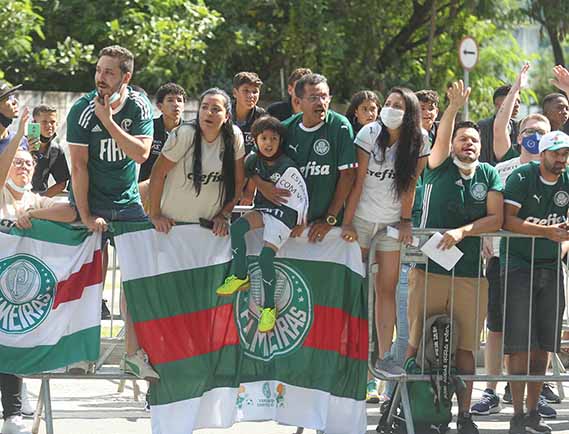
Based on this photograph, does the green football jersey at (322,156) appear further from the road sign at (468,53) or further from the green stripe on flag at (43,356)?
the road sign at (468,53)

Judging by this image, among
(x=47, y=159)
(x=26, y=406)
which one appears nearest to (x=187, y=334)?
(x=26, y=406)

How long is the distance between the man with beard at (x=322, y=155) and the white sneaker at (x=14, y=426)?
2.36m

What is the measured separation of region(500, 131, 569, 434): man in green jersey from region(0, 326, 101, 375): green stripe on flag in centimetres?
298

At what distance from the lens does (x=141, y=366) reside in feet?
23.5

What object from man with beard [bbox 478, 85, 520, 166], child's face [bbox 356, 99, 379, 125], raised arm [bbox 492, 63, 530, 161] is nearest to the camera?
child's face [bbox 356, 99, 379, 125]

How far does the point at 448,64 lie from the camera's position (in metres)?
22.5

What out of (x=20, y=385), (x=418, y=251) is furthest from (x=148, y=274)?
(x=418, y=251)

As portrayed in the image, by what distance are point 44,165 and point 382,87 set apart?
11.2 meters

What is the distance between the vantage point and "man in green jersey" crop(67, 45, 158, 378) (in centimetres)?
726

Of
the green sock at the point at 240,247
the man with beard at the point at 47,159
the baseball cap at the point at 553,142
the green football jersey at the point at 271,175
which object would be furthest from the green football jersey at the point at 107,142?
the man with beard at the point at 47,159

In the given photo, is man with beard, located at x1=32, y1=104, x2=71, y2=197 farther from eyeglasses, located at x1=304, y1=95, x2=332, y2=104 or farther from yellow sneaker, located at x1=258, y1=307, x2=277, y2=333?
yellow sneaker, located at x1=258, y1=307, x2=277, y2=333

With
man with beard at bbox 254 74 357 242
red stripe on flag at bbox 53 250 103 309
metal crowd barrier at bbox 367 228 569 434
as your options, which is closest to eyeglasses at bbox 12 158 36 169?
red stripe on flag at bbox 53 250 103 309

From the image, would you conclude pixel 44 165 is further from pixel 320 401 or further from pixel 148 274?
pixel 320 401

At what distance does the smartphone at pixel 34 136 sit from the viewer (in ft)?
33.9
